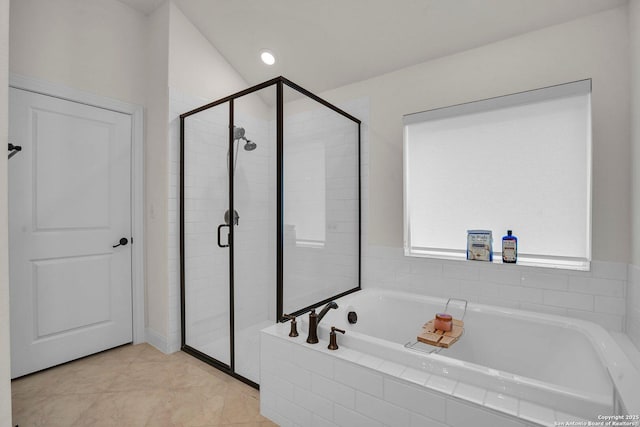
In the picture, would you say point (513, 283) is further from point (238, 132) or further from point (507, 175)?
point (238, 132)

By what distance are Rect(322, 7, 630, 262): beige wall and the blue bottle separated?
387 millimetres

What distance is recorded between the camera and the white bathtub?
1058 mm

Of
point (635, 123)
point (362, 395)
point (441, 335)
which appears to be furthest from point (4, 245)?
point (635, 123)

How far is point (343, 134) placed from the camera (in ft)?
8.36

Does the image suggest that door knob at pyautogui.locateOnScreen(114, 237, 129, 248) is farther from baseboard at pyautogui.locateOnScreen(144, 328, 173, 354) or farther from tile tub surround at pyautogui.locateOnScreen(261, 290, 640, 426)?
tile tub surround at pyautogui.locateOnScreen(261, 290, 640, 426)

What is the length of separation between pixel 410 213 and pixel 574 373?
51.8 inches

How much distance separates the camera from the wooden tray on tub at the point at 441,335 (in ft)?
5.37

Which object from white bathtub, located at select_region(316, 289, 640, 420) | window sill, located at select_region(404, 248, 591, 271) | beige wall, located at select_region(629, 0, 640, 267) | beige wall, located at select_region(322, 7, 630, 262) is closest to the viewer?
white bathtub, located at select_region(316, 289, 640, 420)

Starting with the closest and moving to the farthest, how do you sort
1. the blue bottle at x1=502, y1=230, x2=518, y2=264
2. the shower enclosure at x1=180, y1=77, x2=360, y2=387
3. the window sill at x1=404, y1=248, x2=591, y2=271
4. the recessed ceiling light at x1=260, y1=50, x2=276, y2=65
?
the window sill at x1=404, y1=248, x2=591, y2=271
the blue bottle at x1=502, y1=230, x2=518, y2=264
the shower enclosure at x1=180, y1=77, x2=360, y2=387
the recessed ceiling light at x1=260, y1=50, x2=276, y2=65

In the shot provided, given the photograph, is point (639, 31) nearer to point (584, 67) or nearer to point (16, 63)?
point (584, 67)

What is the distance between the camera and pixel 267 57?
267 cm

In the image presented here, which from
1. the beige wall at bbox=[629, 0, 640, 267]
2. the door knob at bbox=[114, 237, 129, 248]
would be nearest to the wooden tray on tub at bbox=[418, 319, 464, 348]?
the beige wall at bbox=[629, 0, 640, 267]

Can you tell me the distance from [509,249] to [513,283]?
23cm

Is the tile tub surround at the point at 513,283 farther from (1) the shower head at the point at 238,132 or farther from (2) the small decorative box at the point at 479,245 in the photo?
(1) the shower head at the point at 238,132
